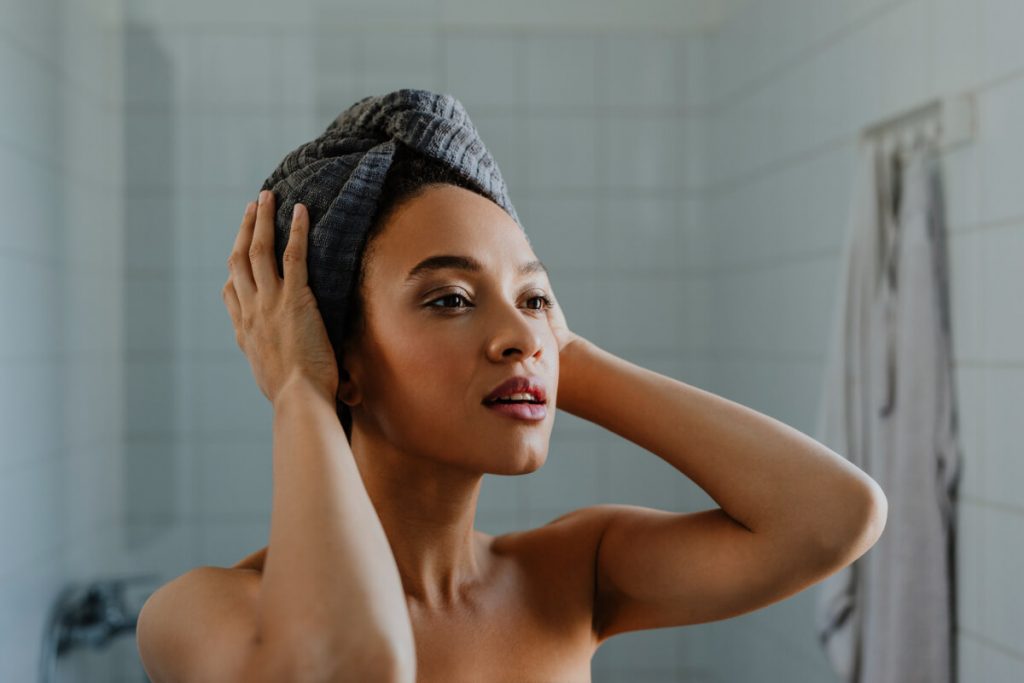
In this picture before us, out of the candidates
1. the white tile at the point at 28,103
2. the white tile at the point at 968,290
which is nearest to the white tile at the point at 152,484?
the white tile at the point at 28,103

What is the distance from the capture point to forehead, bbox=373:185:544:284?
750 millimetres

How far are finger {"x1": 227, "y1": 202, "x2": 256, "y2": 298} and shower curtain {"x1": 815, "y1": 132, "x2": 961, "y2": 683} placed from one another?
41.9 inches

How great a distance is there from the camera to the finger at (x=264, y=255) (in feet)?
2.50

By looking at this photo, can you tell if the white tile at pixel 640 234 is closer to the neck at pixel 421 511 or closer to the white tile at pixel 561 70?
the white tile at pixel 561 70

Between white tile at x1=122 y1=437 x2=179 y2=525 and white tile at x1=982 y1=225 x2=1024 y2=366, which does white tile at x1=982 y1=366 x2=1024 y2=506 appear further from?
white tile at x1=122 y1=437 x2=179 y2=525

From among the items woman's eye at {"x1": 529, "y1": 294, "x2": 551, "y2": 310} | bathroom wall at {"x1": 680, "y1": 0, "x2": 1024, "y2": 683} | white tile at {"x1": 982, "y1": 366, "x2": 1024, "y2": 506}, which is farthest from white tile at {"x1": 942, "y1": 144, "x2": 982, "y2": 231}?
woman's eye at {"x1": 529, "y1": 294, "x2": 551, "y2": 310}

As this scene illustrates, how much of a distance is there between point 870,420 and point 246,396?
1.23m

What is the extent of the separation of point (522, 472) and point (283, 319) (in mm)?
205

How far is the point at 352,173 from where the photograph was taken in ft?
2.46

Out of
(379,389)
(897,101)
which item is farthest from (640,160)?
(379,389)

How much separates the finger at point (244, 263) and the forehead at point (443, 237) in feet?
0.32

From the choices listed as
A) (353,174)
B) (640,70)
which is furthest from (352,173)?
(640,70)

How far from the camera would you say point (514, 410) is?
2.38 feet

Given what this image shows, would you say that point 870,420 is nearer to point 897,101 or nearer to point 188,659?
point 897,101
